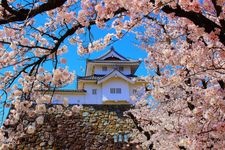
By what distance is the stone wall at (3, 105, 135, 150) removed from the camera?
40.4ft

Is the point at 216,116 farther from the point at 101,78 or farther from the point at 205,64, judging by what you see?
the point at 101,78

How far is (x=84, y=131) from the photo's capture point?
12.6m

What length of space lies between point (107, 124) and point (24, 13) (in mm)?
9164

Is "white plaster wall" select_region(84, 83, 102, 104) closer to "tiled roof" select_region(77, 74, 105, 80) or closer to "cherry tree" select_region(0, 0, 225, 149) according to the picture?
"tiled roof" select_region(77, 74, 105, 80)

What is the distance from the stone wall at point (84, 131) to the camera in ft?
40.4

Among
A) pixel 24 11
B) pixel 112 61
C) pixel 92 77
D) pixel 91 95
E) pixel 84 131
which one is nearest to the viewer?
pixel 24 11

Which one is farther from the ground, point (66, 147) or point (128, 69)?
point (128, 69)

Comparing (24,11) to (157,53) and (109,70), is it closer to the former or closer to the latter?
(157,53)

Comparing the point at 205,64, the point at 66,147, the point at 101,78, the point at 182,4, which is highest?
the point at 101,78

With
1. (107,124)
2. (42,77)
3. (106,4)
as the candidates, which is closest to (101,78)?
(107,124)

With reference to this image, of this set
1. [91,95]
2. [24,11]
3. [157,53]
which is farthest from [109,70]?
[24,11]

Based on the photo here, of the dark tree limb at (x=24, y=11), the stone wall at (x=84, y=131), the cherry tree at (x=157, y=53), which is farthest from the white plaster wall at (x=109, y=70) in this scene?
the dark tree limb at (x=24, y=11)

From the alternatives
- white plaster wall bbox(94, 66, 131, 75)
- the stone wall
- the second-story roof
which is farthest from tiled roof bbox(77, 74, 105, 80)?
the stone wall

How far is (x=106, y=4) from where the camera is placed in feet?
12.8
